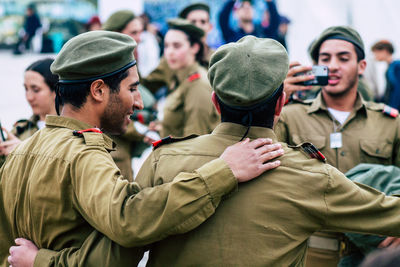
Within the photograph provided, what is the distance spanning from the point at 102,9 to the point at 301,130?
30.6 ft

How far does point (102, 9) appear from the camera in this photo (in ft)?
39.4

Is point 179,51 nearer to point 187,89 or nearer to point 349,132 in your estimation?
point 187,89

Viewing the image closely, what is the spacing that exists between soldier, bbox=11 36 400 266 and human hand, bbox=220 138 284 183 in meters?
0.06

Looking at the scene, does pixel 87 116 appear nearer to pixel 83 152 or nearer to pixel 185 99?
pixel 83 152

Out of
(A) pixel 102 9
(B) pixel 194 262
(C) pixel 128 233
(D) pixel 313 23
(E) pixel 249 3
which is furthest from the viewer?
(A) pixel 102 9

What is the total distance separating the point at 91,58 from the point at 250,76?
713 millimetres

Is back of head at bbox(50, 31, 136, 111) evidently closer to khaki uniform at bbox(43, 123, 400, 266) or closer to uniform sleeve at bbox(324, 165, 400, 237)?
khaki uniform at bbox(43, 123, 400, 266)

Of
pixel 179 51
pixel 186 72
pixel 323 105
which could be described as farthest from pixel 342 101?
pixel 179 51

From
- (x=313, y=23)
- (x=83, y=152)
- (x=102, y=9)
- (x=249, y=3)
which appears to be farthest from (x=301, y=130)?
(x=102, y=9)

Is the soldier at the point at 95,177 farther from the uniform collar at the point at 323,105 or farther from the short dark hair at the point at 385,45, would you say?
the short dark hair at the point at 385,45

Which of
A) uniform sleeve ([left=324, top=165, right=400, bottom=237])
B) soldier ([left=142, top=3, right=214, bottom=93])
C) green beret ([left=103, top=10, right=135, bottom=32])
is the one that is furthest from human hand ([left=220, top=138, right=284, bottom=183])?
green beret ([left=103, top=10, right=135, bottom=32])

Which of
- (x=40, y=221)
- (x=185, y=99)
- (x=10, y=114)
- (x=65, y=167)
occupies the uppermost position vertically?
(x=65, y=167)

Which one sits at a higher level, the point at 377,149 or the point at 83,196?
the point at 83,196

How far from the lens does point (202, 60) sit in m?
6.19
